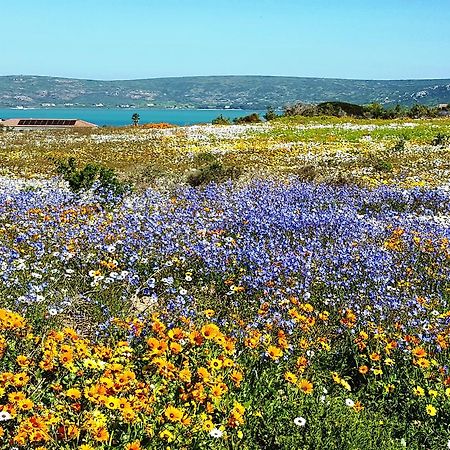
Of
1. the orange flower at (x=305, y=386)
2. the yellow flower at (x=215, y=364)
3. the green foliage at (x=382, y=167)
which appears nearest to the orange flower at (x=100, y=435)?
the yellow flower at (x=215, y=364)

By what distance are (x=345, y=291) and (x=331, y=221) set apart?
3.10 m

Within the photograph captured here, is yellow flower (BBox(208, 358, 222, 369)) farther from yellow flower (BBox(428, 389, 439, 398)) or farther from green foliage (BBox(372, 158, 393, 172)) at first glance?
green foliage (BBox(372, 158, 393, 172))

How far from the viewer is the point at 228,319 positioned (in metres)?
6.61

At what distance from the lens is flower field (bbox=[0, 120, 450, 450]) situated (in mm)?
3648

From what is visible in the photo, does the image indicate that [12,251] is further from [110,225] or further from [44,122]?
[44,122]

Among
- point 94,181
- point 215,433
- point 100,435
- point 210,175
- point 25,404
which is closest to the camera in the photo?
point 100,435

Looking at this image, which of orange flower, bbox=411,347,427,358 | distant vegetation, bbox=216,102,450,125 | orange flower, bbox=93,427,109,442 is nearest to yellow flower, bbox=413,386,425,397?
orange flower, bbox=411,347,427,358

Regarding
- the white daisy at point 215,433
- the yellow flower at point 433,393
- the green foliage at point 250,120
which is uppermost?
the green foliage at point 250,120

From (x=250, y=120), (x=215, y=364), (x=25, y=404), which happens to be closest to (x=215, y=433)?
(x=215, y=364)

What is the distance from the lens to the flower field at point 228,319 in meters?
3.65

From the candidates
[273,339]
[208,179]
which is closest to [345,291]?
[273,339]

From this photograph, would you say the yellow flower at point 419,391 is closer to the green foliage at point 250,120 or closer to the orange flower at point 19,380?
the orange flower at point 19,380

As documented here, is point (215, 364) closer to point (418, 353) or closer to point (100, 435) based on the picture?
point (100, 435)

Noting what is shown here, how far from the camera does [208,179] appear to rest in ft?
54.7
